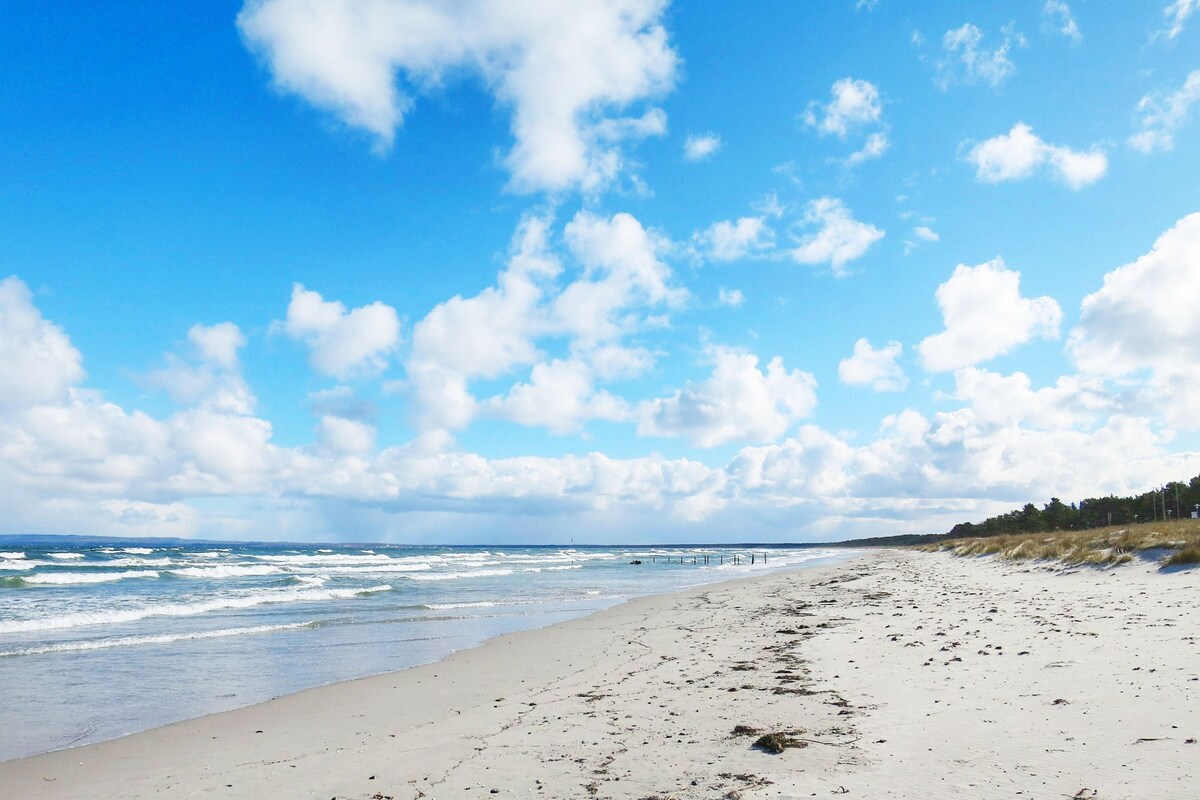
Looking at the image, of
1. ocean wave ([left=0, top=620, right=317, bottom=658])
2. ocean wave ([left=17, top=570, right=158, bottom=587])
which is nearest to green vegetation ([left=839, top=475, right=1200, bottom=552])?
ocean wave ([left=0, top=620, right=317, bottom=658])

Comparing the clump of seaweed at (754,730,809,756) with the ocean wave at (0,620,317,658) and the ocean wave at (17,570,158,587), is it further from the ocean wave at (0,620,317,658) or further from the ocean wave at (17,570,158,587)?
the ocean wave at (17,570,158,587)

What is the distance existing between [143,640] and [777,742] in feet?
57.9

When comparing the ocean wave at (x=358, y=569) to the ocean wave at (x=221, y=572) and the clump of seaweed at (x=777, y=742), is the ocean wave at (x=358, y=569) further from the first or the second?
the clump of seaweed at (x=777, y=742)

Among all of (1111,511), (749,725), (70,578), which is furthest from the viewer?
(1111,511)

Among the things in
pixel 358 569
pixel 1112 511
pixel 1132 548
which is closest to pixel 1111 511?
pixel 1112 511

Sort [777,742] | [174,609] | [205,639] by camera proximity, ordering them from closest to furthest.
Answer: [777,742], [205,639], [174,609]

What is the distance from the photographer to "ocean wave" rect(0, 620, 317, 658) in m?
16.1

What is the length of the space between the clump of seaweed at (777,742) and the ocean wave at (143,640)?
54.2 ft

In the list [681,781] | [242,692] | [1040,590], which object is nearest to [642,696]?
[681,781]

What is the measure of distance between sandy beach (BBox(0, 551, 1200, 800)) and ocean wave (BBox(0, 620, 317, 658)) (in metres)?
8.49

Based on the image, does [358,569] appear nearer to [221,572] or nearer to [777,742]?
[221,572]

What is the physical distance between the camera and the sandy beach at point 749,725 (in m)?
5.71

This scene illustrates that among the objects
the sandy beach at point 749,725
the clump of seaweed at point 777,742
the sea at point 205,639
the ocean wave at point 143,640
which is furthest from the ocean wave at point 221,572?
the clump of seaweed at point 777,742

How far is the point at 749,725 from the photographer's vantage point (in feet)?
24.8
